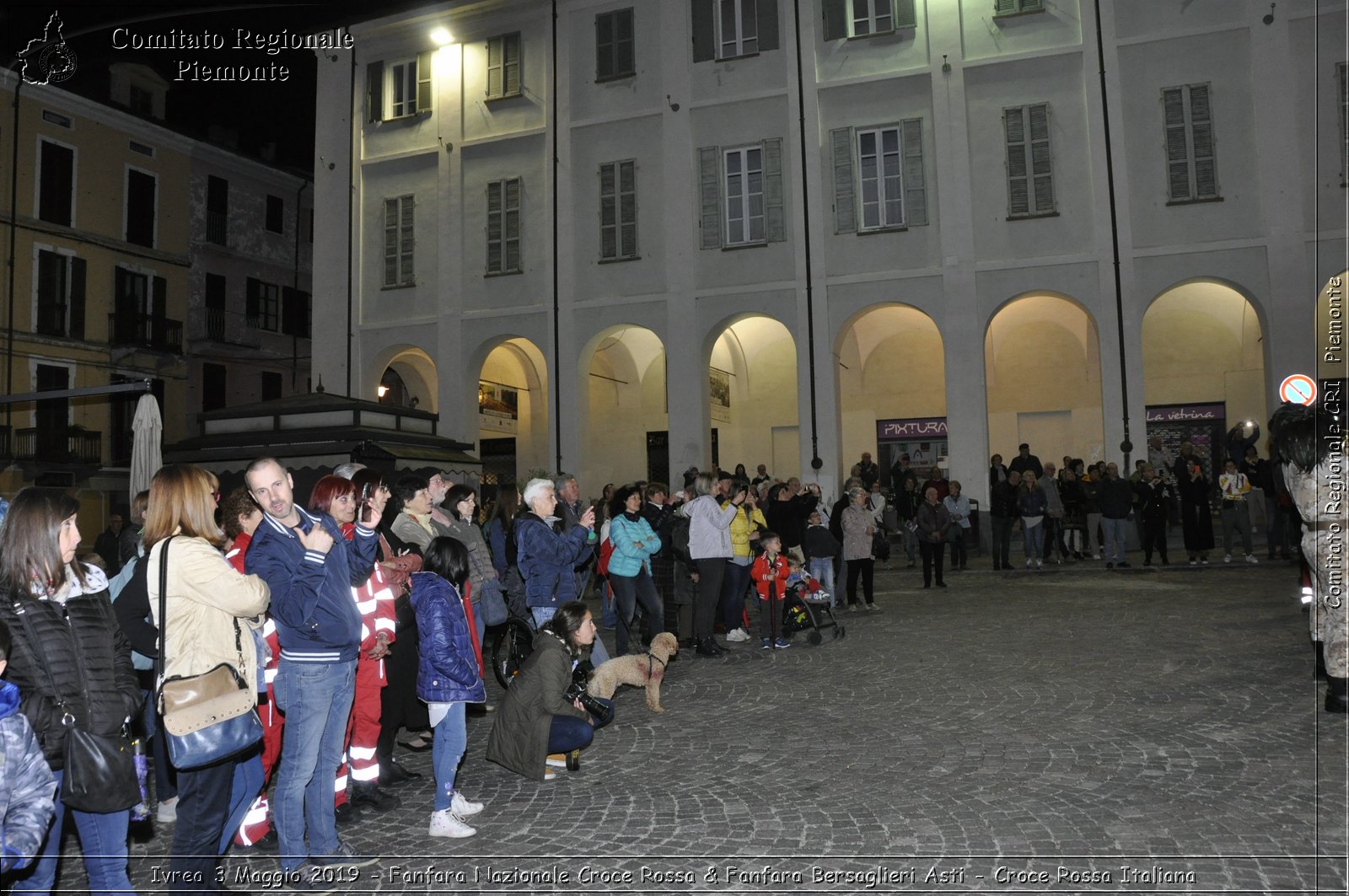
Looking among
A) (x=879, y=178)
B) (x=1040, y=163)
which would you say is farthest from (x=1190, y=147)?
(x=879, y=178)

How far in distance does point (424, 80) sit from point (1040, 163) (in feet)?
49.8

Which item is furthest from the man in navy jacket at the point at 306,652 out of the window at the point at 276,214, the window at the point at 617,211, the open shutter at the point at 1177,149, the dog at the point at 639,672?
the window at the point at 276,214

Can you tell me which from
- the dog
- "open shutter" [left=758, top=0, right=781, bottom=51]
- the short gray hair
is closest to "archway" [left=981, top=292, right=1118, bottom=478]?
"open shutter" [left=758, top=0, right=781, bottom=51]

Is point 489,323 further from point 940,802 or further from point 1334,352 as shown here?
point 940,802

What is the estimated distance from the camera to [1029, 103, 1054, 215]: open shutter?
67.6 feet

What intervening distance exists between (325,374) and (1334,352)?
72.1 feet

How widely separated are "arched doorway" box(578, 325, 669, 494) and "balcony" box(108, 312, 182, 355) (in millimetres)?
14308

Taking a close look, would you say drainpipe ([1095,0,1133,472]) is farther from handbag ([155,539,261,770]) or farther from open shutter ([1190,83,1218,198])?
handbag ([155,539,261,770])

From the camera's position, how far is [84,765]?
350cm

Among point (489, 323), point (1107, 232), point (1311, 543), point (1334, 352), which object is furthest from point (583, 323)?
point (1311, 543)

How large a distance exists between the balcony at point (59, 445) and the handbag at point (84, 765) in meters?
28.8

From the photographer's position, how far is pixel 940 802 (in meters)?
5.34

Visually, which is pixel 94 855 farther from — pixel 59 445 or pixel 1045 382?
pixel 59 445

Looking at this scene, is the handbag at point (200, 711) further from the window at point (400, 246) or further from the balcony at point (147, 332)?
the balcony at point (147, 332)
